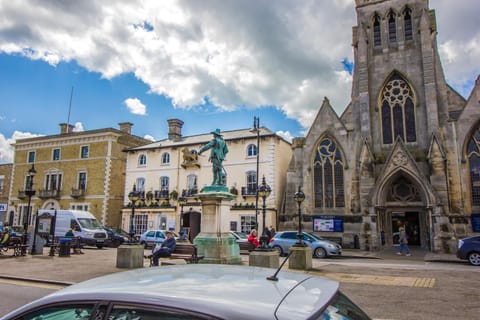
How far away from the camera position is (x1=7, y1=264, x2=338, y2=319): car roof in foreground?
2025 millimetres

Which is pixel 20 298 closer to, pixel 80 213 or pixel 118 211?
pixel 80 213

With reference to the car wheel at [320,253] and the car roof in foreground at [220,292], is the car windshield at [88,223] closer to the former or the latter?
the car wheel at [320,253]

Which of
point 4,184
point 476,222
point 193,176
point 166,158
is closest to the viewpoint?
point 476,222

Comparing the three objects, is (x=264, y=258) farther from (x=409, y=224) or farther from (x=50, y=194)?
(x=50, y=194)

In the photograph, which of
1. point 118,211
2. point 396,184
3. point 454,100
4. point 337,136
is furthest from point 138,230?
point 454,100

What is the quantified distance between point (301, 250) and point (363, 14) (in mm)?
23222

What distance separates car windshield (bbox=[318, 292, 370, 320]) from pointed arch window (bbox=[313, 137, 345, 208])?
87.1 feet

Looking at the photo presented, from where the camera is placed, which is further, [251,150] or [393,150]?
[251,150]

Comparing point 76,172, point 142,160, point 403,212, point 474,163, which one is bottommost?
point 403,212

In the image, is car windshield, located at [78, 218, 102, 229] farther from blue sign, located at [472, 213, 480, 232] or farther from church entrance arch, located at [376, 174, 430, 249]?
blue sign, located at [472, 213, 480, 232]

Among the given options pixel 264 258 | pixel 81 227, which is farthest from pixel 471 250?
pixel 81 227

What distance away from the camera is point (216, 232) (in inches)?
540

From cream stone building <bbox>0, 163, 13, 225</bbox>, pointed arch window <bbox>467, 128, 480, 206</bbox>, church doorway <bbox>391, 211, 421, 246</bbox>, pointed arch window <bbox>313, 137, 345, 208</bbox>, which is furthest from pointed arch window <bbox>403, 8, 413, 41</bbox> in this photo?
cream stone building <bbox>0, 163, 13, 225</bbox>

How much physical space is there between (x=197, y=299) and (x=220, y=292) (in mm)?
179
